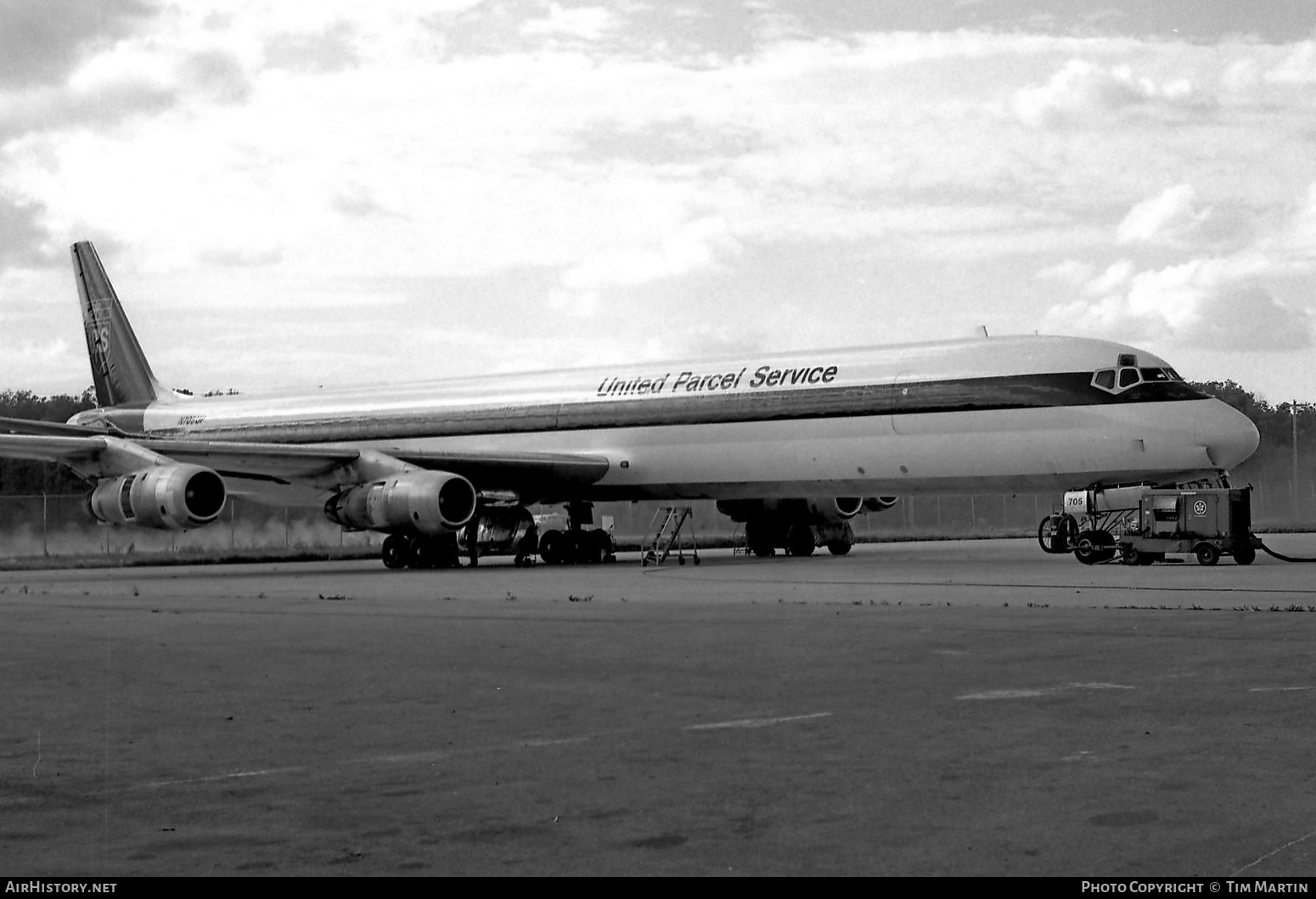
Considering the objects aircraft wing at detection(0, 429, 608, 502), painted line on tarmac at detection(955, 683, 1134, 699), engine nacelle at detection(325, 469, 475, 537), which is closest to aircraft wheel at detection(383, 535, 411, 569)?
engine nacelle at detection(325, 469, 475, 537)

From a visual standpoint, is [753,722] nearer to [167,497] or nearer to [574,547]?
[167,497]

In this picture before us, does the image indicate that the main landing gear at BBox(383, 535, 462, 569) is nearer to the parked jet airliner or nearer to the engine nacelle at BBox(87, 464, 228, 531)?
the parked jet airliner

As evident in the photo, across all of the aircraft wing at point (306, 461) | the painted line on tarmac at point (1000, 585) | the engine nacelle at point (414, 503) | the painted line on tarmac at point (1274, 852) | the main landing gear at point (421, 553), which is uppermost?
the aircraft wing at point (306, 461)

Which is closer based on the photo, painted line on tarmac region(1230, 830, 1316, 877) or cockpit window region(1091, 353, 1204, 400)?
painted line on tarmac region(1230, 830, 1316, 877)

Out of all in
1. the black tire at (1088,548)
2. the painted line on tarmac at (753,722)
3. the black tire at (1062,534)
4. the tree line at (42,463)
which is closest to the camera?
the painted line on tarmac at (753,722)

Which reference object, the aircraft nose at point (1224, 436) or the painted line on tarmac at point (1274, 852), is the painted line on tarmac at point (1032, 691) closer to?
the painted line on tarmac at point (1274, 852)

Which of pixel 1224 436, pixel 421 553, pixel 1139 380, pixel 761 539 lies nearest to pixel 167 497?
pixel 421 553

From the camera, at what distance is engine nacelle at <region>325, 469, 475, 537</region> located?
94.7 feet

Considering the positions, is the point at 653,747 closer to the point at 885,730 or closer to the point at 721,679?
the point at 885,730

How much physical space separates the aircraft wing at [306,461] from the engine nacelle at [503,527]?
0.53 m

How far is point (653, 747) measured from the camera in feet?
25.7

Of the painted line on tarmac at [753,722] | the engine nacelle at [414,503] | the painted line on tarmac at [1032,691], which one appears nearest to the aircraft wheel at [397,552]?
the engine nacelle at [414,503]

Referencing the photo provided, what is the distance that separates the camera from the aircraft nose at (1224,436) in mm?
25297

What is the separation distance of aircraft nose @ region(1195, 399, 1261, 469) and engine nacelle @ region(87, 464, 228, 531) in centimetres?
1706
